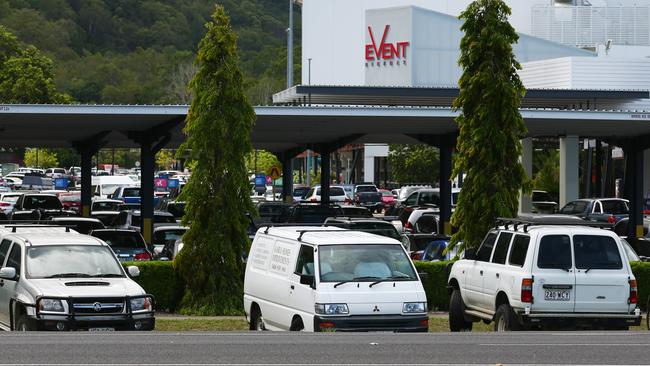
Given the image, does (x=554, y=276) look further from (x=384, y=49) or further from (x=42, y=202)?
(x=384, y=49)

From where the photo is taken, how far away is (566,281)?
61.3ft

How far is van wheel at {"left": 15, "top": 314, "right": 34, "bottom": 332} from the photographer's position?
61.0 feet

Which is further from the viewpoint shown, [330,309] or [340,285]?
[340,285]

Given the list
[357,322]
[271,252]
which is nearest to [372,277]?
[357,322]

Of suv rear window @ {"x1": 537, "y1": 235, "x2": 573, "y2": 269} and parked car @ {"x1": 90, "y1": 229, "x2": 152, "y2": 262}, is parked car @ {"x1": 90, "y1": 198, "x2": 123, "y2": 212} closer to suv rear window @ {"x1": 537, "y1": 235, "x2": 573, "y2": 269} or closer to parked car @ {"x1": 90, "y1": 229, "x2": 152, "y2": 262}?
parked car @ {"x1": 90, "y1": 229, "x2": 152, "y2": 262}

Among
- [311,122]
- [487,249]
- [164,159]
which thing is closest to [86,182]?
[311,122]

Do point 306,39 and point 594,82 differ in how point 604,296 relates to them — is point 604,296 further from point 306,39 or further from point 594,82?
point 306,39

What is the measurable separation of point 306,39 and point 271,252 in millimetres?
85078

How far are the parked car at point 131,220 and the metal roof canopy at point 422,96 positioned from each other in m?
15.3

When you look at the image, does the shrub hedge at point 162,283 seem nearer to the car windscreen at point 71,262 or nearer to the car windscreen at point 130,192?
the car windscreen at point 71,262

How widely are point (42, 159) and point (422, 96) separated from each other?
300 ft

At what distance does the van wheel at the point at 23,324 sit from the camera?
61.0ft

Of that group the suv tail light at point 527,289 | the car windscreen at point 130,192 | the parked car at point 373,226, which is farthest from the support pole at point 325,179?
the suv tail light at point 527,289

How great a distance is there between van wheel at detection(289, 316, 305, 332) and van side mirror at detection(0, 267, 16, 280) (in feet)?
13.9
